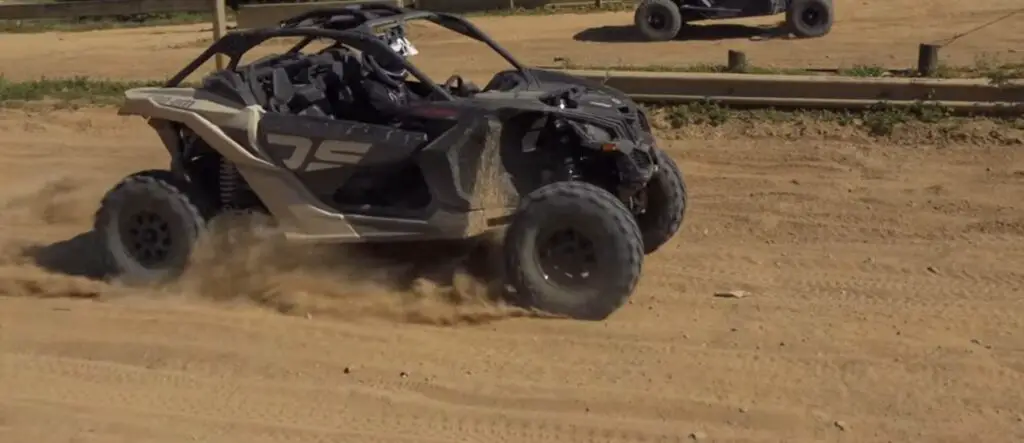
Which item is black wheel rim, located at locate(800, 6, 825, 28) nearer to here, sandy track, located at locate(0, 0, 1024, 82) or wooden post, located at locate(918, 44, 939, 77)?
sandy track, located at locate(0, 0, 1024, 82)

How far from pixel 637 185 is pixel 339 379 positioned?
6.20 ft

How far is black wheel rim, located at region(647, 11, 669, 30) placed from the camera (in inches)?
696

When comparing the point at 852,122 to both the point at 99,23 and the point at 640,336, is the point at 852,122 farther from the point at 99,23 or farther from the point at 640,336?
the point at 99,23

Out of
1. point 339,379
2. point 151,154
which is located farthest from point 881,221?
point 151,154

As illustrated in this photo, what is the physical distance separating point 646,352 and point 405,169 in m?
1.70

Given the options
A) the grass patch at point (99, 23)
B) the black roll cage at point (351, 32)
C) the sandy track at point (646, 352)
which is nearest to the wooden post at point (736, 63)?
the sandy track at point (646, 352)

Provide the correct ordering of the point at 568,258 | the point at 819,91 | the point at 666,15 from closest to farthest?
1. the point at 568,258
2. the point at 819,91
3. the point at 666,15

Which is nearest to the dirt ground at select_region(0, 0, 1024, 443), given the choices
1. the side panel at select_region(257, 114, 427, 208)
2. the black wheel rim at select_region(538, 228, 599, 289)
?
the black wheel rim at select_region(538, 228, 599, 289)

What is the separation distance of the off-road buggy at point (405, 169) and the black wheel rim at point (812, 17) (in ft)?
35.0

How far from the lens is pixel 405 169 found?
678 centimetres

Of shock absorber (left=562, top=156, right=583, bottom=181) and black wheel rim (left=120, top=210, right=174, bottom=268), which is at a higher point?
shock absorber (left=562, top=156, right=583, bottom=181)

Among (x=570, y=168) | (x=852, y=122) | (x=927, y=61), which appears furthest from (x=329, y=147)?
(x=927, y=61)

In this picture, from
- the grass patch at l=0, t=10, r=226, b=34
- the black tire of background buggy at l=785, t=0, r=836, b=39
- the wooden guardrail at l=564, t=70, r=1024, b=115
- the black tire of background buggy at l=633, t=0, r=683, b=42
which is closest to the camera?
the wooden guardrail at l=564, t=70, r=1024, b=115

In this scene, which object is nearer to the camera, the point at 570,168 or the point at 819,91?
the point at 570,168
